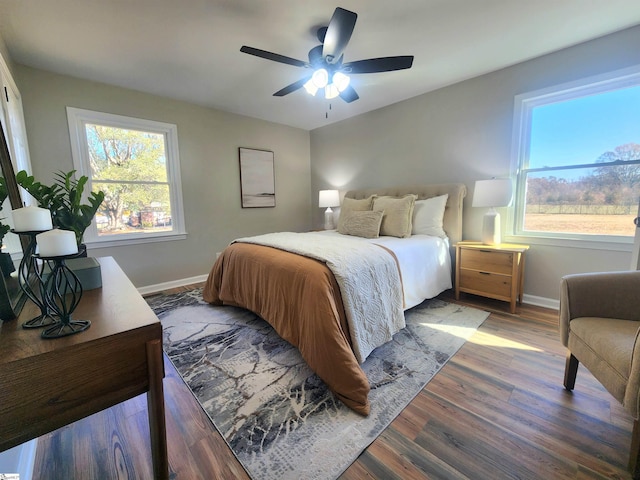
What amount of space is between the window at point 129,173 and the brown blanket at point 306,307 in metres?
1.60

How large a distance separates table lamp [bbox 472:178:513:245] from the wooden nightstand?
0.36 feet

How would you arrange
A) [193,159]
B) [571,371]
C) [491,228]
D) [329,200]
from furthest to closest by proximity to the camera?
[329,200] → [193,159] → [491,228] → [571,371]

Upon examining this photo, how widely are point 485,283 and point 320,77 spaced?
247 cm

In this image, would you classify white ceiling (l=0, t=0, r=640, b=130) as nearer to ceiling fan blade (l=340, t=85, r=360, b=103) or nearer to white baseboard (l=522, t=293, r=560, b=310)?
ceiling fan blade (l=340, t=85, r=360, b=103)

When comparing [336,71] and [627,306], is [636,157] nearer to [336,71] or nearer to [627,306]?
[627,306]

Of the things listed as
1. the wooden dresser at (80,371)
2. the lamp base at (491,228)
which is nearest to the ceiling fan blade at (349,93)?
the lamp base at (491,228)

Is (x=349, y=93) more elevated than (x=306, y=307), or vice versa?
(x=349, y=93)

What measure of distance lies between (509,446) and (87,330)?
1.74 meters

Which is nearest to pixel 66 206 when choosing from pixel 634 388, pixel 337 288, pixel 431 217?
pixel 337 288

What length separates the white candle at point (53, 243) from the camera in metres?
0.77

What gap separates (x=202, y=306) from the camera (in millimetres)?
2832

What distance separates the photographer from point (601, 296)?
4.62 feet

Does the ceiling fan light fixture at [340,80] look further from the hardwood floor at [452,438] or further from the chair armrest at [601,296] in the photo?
the hardwood floor at [452,438]

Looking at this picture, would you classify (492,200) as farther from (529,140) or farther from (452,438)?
(452,438)
